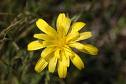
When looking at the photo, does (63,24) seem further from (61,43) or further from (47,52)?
(47,52)

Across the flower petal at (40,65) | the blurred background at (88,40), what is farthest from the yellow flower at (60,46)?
the blurred background at (88,40)

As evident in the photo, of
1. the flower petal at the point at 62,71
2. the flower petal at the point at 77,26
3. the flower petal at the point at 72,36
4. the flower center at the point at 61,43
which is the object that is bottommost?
the flower petal at the point at 62,71

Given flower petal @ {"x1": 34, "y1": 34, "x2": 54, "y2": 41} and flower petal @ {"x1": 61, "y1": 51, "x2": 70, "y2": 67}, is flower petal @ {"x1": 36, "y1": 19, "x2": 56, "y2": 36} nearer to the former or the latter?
flower petal @ {"x1": 34, "y1": 34, "x2": 54, "y2": 41}

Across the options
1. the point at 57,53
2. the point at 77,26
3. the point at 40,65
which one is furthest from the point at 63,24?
the point at 40,65

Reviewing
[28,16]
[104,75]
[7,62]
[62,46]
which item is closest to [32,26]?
[28,16]

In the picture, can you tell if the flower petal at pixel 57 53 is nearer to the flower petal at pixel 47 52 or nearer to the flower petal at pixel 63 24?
the flower petal at pixel 47 52

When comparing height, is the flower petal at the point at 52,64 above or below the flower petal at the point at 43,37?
below
